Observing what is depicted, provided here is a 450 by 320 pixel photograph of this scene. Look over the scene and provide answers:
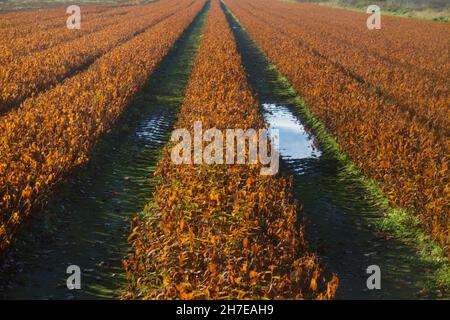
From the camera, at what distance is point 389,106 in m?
14.2

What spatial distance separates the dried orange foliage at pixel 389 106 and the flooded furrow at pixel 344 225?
1.66ft

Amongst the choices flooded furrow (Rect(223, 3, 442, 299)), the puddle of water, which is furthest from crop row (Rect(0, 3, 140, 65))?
flooded furrow (Rect(223, 3, 442, 299))

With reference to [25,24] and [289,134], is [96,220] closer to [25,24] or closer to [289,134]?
[289,134]

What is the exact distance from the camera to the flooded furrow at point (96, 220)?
6586 mm

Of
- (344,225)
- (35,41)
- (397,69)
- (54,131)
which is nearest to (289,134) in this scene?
(344,225)

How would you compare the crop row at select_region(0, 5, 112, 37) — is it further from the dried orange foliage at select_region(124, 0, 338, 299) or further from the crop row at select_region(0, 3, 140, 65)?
the dried orange foliage at select_region(124, 0, 338, 299)

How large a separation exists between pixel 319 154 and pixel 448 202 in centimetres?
453

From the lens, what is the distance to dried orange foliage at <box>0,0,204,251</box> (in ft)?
25.2

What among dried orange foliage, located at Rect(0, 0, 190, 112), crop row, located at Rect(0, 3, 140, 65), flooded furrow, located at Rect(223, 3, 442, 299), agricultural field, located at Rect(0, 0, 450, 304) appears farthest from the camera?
crop row, located at Rect(0, 3, 140, 65)

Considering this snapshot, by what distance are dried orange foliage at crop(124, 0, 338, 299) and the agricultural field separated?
0.03 m

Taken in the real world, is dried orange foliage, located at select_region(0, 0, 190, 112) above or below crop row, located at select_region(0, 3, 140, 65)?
below

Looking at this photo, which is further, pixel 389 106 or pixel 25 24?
pixel 25 24

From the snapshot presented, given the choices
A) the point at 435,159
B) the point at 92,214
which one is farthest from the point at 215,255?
the point at 435,159

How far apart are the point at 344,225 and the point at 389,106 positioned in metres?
6.67
